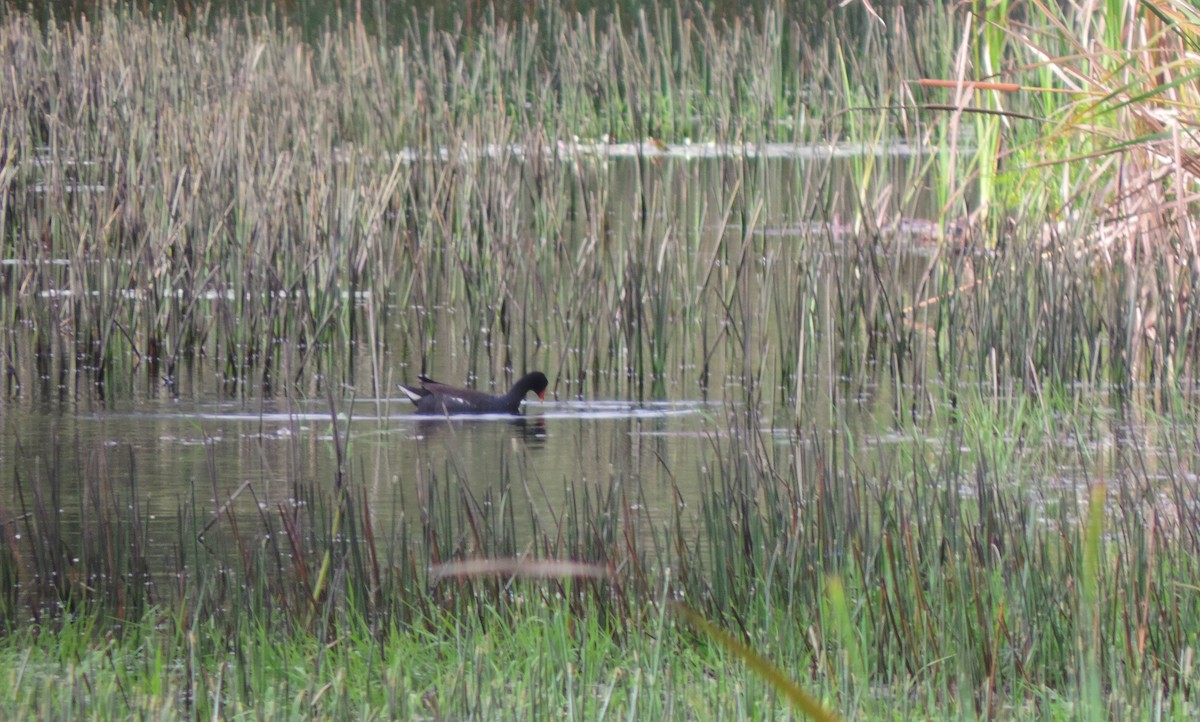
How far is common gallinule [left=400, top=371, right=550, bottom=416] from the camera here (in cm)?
587

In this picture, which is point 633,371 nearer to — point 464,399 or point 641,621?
point 464,399

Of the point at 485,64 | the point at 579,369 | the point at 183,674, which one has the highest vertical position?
the point at 485,64

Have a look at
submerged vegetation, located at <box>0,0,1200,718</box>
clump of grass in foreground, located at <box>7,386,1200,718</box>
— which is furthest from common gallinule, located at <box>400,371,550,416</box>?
clump of grass in foreground, located at <box>7,386,1200,718</box>

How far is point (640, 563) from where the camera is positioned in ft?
11.6

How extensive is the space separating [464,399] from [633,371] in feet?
2.62

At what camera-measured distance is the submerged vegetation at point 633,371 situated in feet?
10.8

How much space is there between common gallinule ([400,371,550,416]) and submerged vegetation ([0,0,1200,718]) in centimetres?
29

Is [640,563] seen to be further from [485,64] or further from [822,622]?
[485,64]

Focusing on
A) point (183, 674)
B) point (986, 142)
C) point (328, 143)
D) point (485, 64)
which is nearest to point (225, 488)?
point (183, 674)

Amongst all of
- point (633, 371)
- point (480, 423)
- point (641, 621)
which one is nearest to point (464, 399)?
point (480, 423)

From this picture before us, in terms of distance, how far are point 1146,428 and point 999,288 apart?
1.02 m

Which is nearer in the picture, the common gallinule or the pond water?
the pond water

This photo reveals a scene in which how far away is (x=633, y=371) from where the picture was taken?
6.48 m

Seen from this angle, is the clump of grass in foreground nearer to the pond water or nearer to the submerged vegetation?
the submerged vegetation
